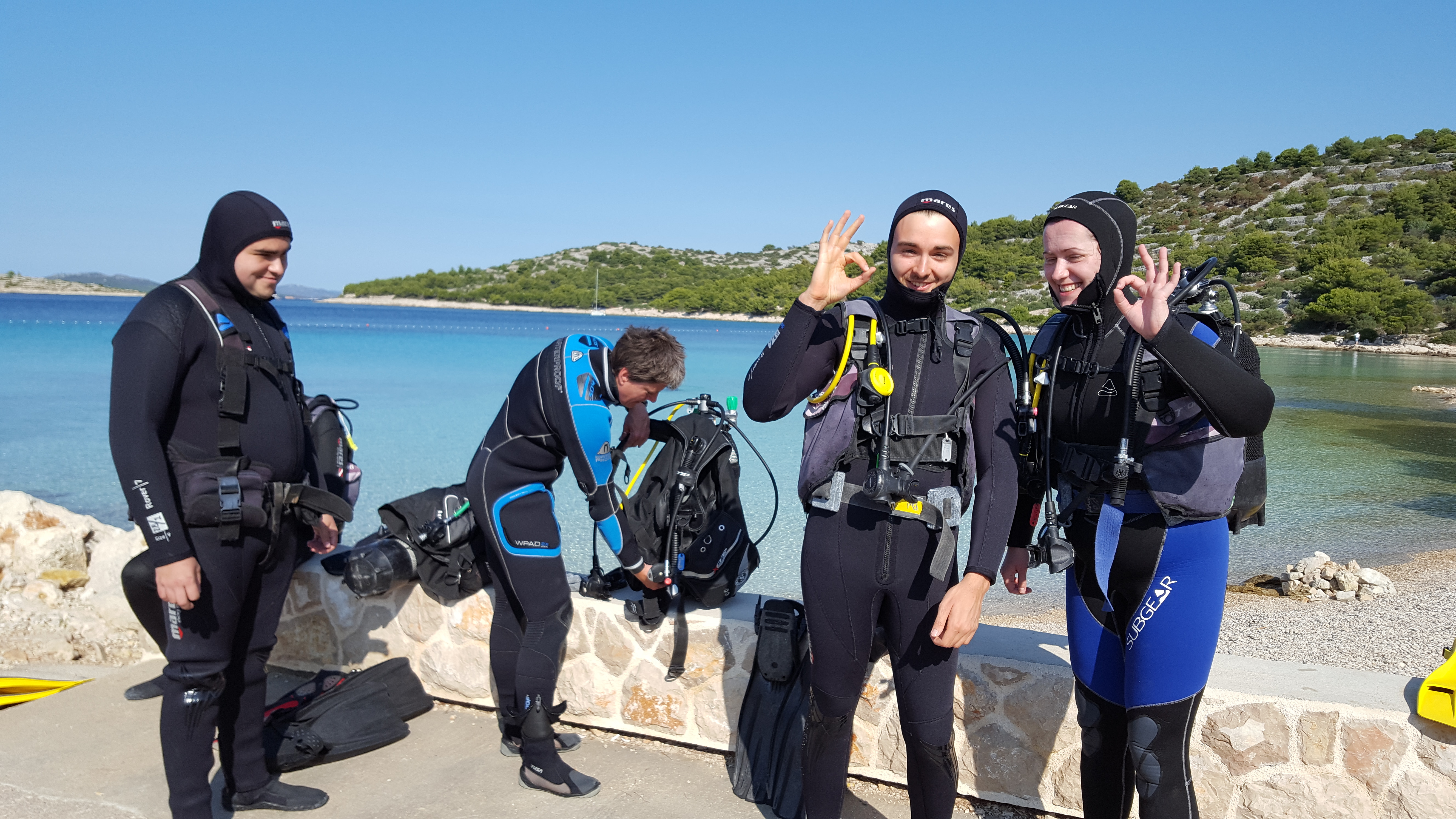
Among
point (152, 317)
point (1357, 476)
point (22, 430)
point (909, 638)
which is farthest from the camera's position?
point (22, 430)

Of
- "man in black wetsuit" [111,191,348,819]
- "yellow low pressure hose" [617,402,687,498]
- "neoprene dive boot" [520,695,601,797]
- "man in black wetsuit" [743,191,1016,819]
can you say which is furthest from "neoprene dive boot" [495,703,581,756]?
"man in black wetsuit" [743,191,1016,819]

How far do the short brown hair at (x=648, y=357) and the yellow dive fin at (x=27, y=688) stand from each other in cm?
250

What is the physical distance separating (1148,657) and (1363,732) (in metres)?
0.80

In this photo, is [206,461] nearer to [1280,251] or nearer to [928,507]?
[928,507]

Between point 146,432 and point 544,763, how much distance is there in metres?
1.44

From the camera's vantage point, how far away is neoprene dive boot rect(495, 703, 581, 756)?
2709mm

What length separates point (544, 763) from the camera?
8.30ft

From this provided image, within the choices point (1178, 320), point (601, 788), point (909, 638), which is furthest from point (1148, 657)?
point (601, 788)

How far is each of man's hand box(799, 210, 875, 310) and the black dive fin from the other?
1.14m

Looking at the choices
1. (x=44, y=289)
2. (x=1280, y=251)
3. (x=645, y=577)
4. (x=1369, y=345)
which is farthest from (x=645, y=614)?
(x=44, y=289)

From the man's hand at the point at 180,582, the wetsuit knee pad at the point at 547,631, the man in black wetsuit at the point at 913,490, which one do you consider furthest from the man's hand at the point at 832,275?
the man's hand at the point at 180,582

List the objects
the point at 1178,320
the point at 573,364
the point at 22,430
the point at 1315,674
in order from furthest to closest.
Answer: the point at 22,430
the point at 573,364
the point at 1315,674
the point at 1178,320

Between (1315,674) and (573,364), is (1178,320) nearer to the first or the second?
(1315,674)

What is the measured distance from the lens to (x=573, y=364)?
8.24 feet
